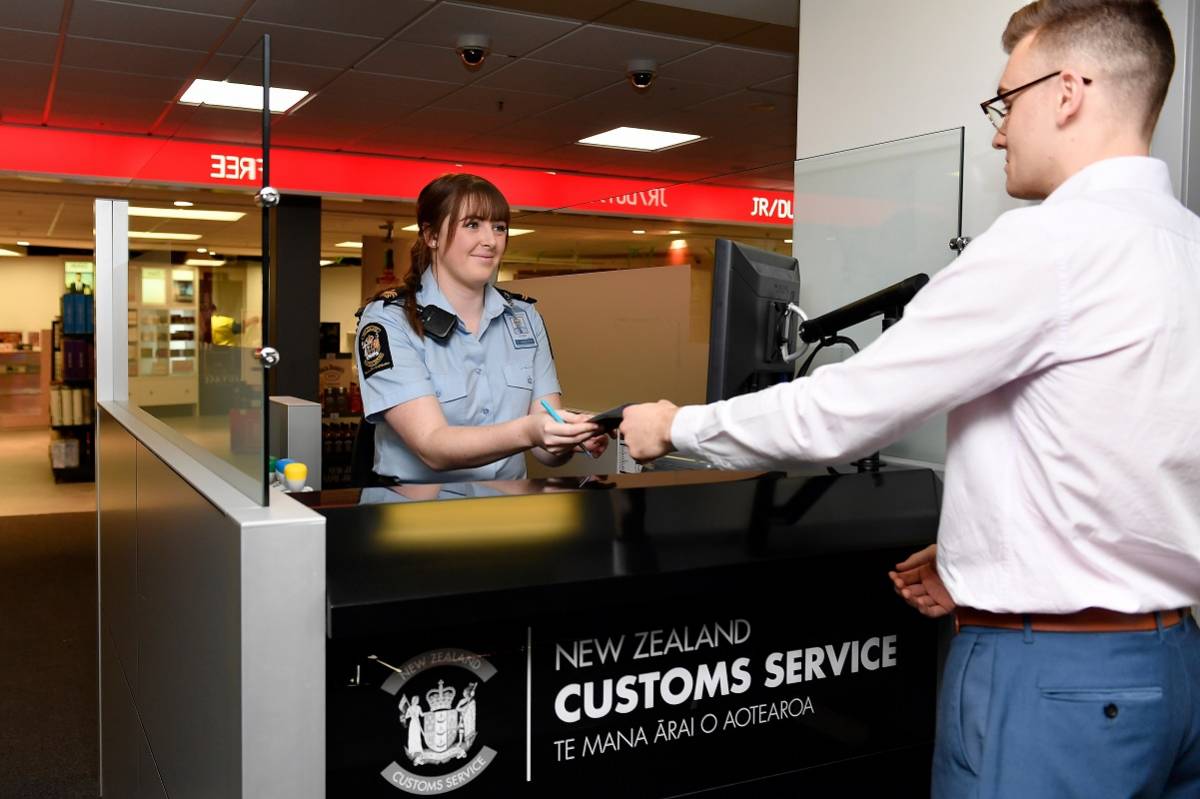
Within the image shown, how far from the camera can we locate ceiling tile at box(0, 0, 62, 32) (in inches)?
175

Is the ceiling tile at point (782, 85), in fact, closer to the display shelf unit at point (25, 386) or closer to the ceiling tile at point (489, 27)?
the ceiling tile at point (489, 27)

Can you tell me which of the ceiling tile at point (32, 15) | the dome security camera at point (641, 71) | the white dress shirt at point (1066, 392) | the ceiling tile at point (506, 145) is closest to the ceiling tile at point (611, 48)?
the dome security camera at point (641, 71)

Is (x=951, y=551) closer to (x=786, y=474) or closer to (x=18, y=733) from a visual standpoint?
(x=786, y=474)

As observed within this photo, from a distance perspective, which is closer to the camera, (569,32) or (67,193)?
(569,32)

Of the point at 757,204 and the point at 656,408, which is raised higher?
the point at 757,204

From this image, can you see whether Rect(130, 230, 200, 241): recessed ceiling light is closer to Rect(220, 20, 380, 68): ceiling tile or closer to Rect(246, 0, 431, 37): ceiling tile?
Rect(246, 0, 431, 37): ceiling tile

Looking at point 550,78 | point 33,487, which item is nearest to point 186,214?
point 550,78

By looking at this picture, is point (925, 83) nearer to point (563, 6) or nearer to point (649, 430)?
point (649, 430)

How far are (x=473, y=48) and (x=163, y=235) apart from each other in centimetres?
303

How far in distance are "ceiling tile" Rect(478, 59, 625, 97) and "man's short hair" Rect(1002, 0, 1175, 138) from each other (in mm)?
4422

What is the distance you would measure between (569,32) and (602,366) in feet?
5.64

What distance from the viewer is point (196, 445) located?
1.87m

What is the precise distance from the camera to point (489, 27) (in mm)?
4809

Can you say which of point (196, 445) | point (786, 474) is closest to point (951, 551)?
point (786, 474)
